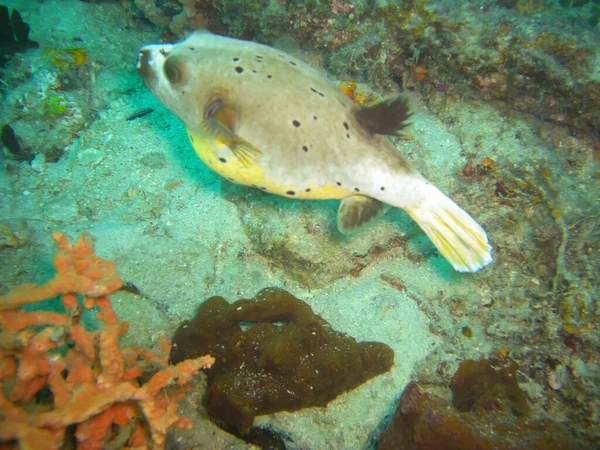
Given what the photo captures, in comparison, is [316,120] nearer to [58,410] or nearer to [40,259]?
[58,410]

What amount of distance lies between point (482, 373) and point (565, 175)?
2584mm

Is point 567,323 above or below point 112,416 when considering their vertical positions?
above

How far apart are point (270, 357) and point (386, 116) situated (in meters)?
2.18

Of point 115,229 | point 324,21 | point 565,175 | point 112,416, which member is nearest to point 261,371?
point 112,416

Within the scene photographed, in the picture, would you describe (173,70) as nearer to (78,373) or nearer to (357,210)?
(357,210)

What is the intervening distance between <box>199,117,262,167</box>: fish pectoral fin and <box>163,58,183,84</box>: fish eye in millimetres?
454

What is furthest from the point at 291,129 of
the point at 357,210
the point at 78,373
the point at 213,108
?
the point at 78,373

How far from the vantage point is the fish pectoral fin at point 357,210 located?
9.39ft

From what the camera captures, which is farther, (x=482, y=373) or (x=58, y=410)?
(x=482, y=373)

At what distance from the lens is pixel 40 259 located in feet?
11.7

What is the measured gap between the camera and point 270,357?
2602 millimetres

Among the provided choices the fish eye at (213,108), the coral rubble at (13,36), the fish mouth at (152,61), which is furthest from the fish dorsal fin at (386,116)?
the coral rubble at (13,36)

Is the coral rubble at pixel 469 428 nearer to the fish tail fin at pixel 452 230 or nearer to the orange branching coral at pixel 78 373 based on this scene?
the fish tail fin at pixel 452 230

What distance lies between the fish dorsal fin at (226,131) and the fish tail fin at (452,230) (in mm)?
1407
